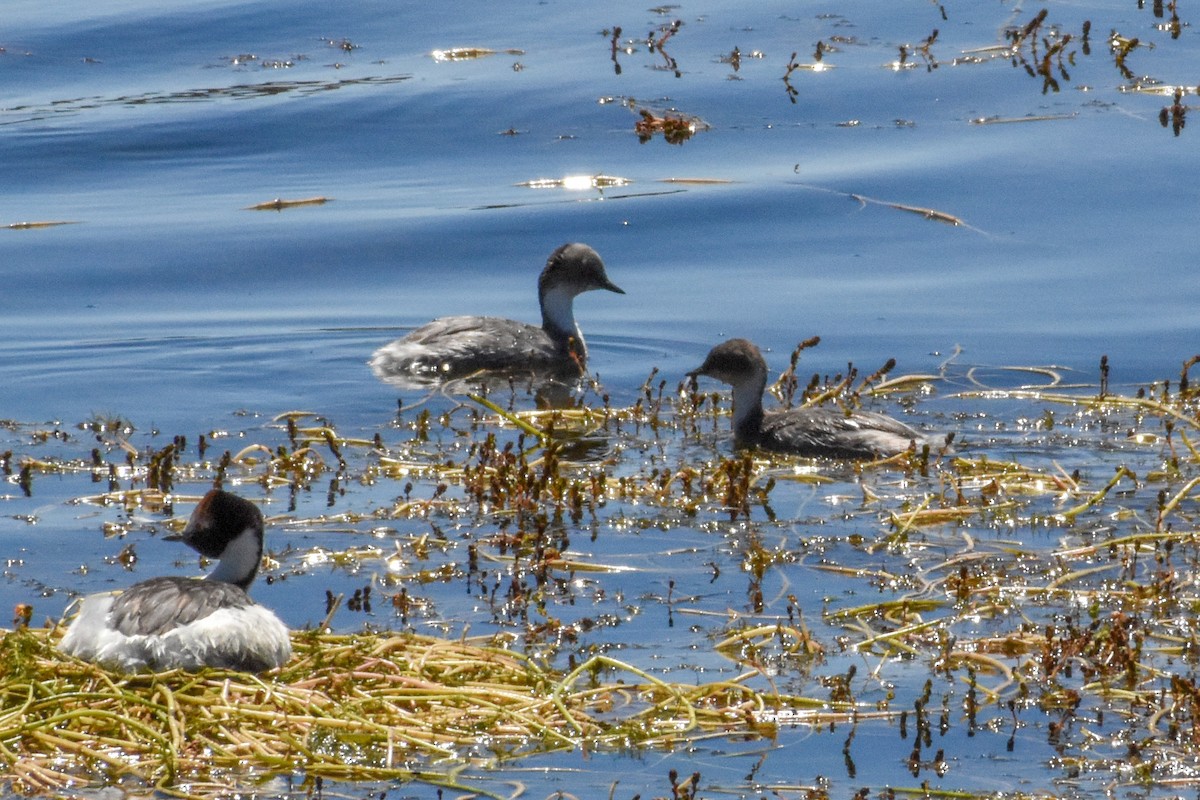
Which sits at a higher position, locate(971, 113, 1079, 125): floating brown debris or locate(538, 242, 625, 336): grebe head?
locate(971, 113, 1079, 125): floating brown debris

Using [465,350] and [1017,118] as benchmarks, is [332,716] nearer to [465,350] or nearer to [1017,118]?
[465,350]

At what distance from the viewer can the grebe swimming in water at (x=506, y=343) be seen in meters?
12.1

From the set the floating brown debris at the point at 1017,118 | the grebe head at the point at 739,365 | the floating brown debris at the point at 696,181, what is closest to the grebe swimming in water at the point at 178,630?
the grebe head at the point at 739,365

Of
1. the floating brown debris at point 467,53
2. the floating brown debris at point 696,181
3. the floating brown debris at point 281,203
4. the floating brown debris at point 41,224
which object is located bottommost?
the floating brown debris at point 41,224

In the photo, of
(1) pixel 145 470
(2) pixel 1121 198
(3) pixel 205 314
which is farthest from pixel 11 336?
(2) pixel 1121 198

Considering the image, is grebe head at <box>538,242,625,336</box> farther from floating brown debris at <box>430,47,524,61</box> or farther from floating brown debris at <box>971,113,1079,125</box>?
floating brown debris at <box>430,47,524,61</box>

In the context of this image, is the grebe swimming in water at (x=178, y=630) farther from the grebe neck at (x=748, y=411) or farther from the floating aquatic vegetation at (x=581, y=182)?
the floating aquatic vegetation at (x=581, y=182)

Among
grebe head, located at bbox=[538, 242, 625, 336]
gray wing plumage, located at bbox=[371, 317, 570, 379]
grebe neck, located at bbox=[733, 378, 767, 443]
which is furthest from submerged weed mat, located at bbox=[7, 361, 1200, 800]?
grebe head, located at bbox=[538, 242, 625, 336]

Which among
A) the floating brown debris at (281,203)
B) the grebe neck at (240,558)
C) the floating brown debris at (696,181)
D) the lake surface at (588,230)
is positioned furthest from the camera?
the floating brown debris at (696,181)

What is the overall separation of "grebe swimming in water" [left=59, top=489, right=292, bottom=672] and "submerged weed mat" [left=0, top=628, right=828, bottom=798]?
72 mm

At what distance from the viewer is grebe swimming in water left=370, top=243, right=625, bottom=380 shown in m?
12.1

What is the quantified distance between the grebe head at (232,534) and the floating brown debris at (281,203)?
1060cm

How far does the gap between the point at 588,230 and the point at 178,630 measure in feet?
34.6

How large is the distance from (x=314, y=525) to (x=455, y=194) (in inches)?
384
